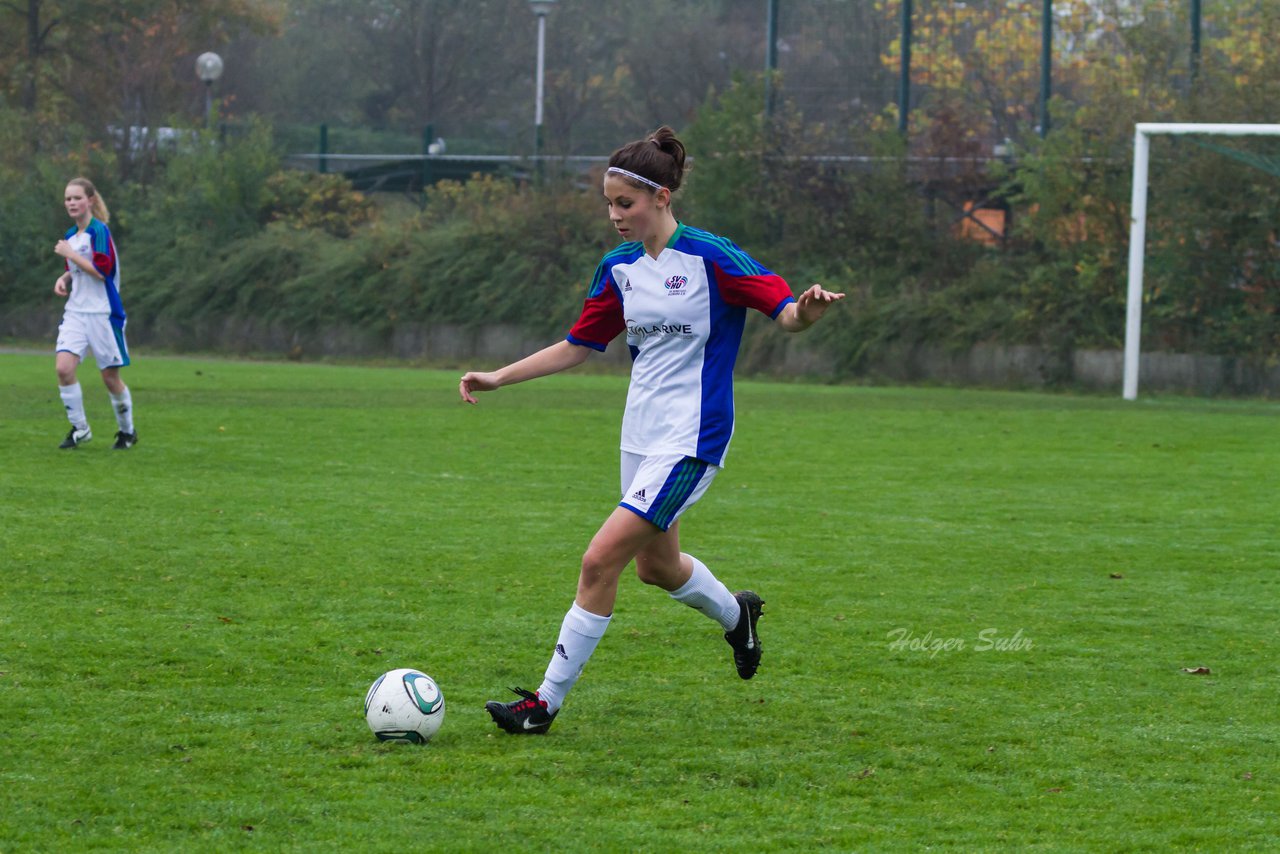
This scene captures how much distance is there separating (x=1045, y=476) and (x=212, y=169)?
2260 cm

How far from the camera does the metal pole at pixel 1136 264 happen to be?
66.9 feet

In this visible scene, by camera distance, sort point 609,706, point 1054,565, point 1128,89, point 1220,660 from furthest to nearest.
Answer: point 1128,89 < point 1054,565 < point 1220,660 < point 609,706

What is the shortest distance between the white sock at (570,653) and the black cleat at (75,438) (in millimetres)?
8619

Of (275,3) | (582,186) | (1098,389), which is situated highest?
(275,3)

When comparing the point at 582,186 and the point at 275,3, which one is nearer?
the point at 582,186

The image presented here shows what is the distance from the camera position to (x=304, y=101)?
191 ft

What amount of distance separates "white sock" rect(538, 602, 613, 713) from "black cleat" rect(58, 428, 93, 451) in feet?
28.3

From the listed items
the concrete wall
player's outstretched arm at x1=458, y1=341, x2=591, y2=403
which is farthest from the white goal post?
player's outstretched arm at x1=458, y1=341, x2=591, y2=403

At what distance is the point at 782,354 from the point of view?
26062 millimetres

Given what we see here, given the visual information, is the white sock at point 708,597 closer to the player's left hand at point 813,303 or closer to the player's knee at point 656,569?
the player's knee at point 656,569

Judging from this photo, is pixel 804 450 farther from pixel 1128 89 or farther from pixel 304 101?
pixel 304 101

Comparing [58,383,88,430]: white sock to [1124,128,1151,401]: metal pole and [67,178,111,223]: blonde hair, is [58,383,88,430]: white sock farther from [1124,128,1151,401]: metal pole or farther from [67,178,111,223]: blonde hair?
[1124,128,1151,401]: metal pole

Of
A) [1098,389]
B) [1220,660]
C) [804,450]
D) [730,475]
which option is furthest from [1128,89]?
[1220,660]

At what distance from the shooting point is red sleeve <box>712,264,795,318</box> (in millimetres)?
5371
